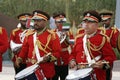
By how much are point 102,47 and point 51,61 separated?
0.94 metres

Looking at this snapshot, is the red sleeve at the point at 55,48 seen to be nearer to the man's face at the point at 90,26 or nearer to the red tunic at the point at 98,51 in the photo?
the red tunic at the point at 98,51

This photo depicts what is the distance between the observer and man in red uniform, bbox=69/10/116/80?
23.3ft

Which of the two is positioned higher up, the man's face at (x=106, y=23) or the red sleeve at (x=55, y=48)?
the man's face at (x=106, y=23)

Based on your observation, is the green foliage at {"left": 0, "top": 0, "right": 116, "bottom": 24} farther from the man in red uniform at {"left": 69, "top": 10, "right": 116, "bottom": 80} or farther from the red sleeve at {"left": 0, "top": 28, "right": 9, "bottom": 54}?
the man in red uniform at {"left": 69, "top": 10, "right": 116, "bottom": 80}

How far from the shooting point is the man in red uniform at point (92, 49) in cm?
709

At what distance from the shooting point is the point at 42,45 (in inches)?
306

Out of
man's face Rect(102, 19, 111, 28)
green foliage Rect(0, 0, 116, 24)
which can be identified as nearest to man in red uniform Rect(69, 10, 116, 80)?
man's face Rect(102, 19, 111, 28)

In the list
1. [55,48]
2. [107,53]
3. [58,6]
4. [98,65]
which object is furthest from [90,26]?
[58,6]

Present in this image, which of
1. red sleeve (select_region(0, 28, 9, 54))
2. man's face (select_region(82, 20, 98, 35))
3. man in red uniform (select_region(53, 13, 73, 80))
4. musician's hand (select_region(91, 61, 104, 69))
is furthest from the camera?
man in red uniform (select_region(53, 13, 73, 80))

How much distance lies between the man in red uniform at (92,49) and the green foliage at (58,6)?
20507 mm

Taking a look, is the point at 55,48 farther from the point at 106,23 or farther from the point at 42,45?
the point at 106,23

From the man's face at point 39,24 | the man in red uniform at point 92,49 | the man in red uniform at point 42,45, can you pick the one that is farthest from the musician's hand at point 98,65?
the man's face at point 39,24

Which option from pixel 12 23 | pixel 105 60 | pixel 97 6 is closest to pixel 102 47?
pixel 105 60

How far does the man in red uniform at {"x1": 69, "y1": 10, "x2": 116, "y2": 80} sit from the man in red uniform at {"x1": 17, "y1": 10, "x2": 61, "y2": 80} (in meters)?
0.56
